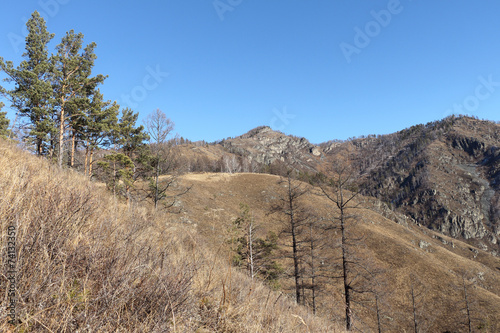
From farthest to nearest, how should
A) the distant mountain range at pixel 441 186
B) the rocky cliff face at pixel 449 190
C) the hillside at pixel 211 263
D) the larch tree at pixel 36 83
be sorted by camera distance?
the rocky cliff face at pixel 449 190 < the distant mountain range at pixel 441 186 < the larch tree at pixel 36 83 < the hillside at pixel 211 263

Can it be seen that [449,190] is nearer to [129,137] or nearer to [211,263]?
[129,137]

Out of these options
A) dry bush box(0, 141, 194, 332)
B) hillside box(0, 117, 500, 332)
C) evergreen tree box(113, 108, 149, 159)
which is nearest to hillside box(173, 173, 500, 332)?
hillside box(0, 117, 500, 332)

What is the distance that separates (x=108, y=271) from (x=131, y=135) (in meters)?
27.1

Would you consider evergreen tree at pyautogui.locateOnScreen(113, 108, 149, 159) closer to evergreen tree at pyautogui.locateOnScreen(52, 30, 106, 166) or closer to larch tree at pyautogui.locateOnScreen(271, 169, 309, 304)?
evergreen tree at pyautogui.locateOnScreen(52, 30, 106, 166)

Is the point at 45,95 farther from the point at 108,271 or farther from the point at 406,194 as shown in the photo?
the point at 406,194

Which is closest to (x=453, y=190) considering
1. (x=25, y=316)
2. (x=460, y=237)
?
(x=460, y=237)

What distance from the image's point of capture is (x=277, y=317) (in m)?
2.99

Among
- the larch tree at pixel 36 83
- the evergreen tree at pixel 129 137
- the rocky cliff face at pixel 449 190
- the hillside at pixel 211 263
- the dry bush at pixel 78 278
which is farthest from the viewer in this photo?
the rocky cliff face at pixel 449 190

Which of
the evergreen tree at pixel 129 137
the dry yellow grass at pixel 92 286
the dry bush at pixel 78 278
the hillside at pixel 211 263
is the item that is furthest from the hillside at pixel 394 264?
the dry bush at pixel 78 278

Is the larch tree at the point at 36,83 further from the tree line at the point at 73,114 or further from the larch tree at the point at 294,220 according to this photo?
the larch tree at the point at 294,220

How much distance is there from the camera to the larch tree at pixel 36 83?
57.7 ft

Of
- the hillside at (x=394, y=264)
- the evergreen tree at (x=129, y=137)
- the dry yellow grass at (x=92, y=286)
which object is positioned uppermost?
the evergreen tree at (x=129, y=137)

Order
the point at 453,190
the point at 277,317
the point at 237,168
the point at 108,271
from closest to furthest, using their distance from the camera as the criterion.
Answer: the point at 108,271 < the point at 277,317 < the point at 237,168 < the point at 453,190

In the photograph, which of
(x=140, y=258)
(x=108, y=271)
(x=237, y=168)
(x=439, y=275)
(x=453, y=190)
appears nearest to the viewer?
(x=108, y=271)
